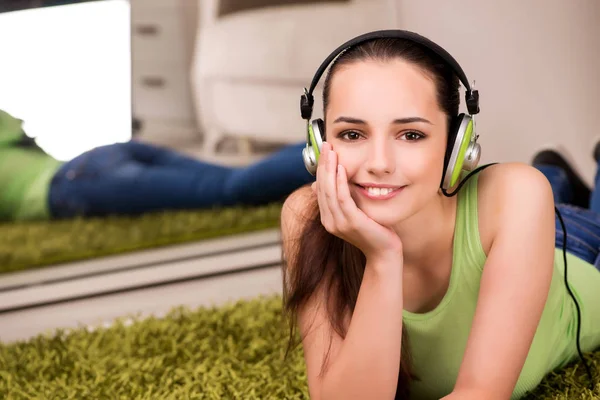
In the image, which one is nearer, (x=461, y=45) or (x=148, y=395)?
(x=148, y=395)

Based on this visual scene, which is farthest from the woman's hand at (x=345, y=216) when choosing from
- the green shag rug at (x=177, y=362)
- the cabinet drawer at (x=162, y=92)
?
the cabinet drawer at (x=162, y=92)

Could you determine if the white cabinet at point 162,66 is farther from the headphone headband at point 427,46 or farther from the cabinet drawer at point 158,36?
the headphone headband at point 427,46

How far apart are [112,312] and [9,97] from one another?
1.22m

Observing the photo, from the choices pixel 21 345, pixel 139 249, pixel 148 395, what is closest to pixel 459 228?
pixel 148 395

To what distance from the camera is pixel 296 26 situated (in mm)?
2904

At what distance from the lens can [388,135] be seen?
0.94 meters

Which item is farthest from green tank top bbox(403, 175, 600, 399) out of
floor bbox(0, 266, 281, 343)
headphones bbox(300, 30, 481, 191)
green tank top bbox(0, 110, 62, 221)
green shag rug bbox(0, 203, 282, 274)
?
green tank top bbox(0, 110, 62, 221)

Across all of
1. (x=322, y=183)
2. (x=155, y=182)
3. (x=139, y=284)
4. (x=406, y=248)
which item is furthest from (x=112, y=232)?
(x=322, y=183)

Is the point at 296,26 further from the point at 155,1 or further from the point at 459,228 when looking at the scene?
the point at 459,228

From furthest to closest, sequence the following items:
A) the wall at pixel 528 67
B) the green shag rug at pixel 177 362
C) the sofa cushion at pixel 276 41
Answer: the sofa cushion at pixel 276 41, the wall at pixel 528 67, the green shag rug at pixel 177 362

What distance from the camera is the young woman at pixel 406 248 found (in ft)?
3.12

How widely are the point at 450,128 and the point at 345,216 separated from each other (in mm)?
189

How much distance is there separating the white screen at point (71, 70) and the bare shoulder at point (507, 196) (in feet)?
6.82

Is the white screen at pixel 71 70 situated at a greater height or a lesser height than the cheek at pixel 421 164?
lesser
